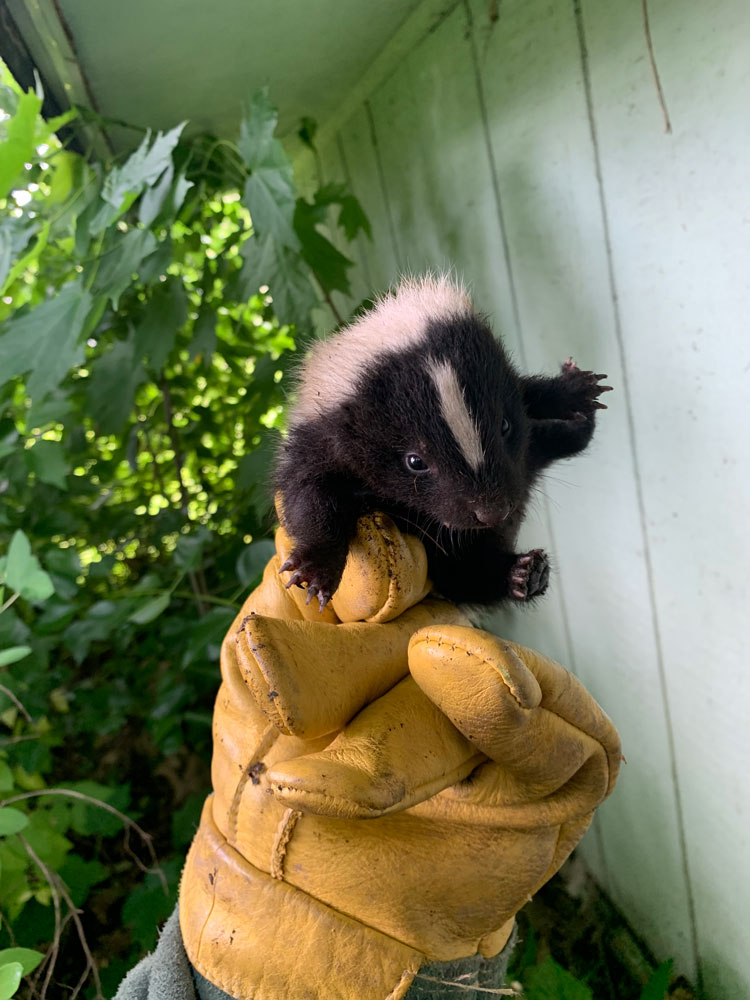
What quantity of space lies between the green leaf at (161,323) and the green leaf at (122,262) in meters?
0.23

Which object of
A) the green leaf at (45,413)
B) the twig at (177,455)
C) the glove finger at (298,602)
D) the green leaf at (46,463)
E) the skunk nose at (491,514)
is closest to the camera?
the skunk nose at (491,514)

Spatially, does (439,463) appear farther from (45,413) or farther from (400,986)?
(45,413)

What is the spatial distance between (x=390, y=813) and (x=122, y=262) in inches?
37.3

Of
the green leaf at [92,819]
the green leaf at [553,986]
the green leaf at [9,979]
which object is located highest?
the green leaf at [9,979]

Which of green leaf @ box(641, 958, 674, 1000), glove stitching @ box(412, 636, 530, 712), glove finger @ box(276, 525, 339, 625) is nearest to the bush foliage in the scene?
glove finger @ box(276, 525, 339, 625)

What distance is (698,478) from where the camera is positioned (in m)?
0.99

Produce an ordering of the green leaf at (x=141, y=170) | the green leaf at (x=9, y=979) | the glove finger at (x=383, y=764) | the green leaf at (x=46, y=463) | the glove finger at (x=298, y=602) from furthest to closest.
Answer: the green leaf at (x=46, y=463)
the green leaf at (x=141, y=170)
the glove finger at (x=298, y=602)
the green leaf at (x=9, y=979)
the glove finger at (x=383, y=764)

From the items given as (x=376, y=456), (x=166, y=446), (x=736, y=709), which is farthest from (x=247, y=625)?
(x=166, y=446)

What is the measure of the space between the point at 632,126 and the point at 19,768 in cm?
179

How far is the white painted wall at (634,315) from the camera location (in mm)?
860

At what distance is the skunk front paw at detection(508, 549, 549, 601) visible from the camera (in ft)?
2.81

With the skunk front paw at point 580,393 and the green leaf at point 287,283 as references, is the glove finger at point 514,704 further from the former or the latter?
the green leaf at point 287,283

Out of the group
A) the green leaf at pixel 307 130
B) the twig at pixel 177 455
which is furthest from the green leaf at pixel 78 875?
the green leaf at pixel 307 130

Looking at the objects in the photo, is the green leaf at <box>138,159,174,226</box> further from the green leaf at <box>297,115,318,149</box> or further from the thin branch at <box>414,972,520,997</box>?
the thin branch at <box>414,972,520,997</box>
